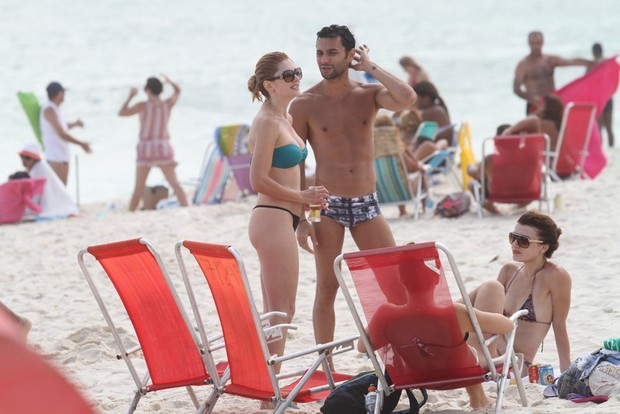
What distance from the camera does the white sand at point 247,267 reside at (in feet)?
14.6

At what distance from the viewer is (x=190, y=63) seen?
33688 millimetres

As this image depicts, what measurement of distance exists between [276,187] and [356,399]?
33.9 inches

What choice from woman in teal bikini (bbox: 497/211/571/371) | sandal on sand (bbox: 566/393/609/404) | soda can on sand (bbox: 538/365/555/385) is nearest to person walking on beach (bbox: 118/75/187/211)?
woman in teal bikini (bbox: 497/211/571/371)

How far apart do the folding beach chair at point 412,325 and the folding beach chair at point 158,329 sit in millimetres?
619

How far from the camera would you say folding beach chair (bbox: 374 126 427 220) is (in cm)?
866

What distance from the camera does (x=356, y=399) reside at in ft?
11.6

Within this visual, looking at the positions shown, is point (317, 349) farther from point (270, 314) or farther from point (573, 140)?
point (573, 140)

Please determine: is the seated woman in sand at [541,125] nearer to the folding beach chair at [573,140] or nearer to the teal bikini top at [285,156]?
the folding beach chair at [573,140]

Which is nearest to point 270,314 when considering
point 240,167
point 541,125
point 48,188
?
point 541,125

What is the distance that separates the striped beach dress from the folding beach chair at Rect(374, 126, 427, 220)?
10.5 ft

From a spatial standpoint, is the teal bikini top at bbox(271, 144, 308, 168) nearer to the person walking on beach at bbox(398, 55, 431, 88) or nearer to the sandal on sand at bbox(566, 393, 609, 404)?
the sandal on sand at bbox(566, 393, 609, 404)

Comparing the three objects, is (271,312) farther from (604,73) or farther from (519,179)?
(604,73)

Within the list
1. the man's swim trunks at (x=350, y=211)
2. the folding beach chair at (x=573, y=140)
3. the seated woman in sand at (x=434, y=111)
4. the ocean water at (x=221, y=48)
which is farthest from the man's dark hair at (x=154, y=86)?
the ocean water at (x=221, y=48)

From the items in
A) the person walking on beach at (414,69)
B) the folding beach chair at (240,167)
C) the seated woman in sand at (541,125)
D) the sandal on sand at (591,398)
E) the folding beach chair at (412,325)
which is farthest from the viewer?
the person walking on beach at (414,69)
